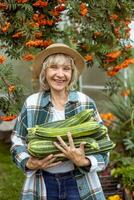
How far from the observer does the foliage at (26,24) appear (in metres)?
3.50

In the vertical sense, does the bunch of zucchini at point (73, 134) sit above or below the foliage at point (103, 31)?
below

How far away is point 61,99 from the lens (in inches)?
113

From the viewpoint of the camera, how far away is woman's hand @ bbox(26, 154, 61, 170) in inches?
103

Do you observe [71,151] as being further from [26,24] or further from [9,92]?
[26,24]

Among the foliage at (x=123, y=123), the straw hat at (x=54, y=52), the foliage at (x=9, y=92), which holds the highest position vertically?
the straw hat at (x=54, y=52)

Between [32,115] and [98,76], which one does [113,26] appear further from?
[98,76]

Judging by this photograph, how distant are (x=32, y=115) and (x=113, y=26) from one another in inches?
57.7

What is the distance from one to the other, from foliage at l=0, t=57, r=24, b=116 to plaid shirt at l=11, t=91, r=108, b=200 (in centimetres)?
53

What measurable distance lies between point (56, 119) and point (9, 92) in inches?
27.5

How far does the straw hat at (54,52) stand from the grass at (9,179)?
2288 mm

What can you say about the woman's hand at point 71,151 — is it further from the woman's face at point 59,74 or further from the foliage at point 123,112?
the foliage at point 123,112

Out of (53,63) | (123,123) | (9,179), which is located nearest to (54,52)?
(53,63)

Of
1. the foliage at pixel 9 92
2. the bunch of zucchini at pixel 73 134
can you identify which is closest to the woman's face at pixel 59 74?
the bunch of zucchini at pixel 73 134

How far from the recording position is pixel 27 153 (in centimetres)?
276
